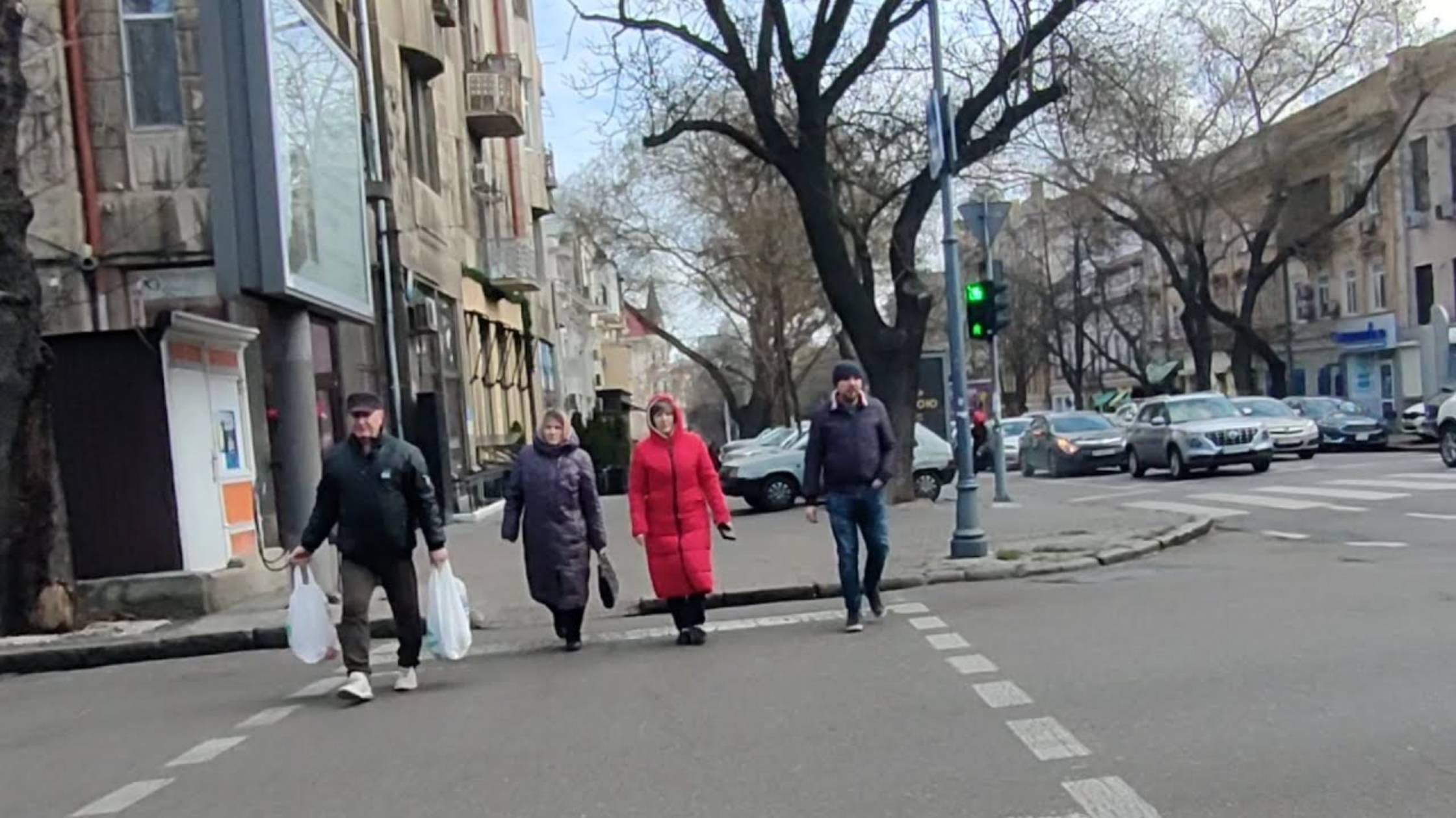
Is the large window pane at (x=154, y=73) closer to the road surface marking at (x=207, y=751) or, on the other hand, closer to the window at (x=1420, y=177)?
the road surface marking at (x=207, y=751)

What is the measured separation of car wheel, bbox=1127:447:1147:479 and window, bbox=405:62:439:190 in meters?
14.9

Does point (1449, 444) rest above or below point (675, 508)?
below

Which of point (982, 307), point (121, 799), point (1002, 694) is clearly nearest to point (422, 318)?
point (982, 307)

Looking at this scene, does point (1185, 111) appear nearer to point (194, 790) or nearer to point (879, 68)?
point (879, 68)

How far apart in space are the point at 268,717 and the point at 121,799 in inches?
68.2

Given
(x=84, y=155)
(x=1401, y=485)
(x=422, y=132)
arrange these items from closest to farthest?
(x=84, y=155), (x=1401, y=485), (x=422, y=132)

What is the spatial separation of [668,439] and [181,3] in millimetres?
10212

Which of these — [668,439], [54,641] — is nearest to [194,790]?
[668,439]

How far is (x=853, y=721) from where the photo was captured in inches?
267

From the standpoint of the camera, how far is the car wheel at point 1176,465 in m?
25.1

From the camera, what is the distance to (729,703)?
24.5 feet

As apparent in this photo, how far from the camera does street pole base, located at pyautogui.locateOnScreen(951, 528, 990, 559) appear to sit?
43.3 ft

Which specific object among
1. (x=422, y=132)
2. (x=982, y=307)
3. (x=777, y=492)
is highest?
(x=422, y=132)

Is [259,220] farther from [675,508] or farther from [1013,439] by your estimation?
[1013,439]
